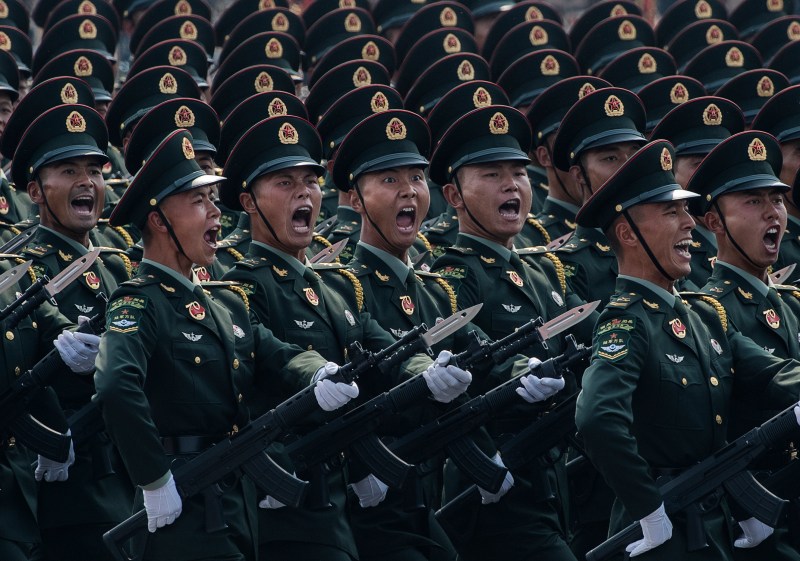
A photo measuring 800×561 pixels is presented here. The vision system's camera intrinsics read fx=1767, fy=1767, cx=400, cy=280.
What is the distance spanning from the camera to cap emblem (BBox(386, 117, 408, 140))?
10.4 m

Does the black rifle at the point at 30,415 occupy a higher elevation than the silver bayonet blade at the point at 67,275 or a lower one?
lower

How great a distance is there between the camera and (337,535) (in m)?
8.98

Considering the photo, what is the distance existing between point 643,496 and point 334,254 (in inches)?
123

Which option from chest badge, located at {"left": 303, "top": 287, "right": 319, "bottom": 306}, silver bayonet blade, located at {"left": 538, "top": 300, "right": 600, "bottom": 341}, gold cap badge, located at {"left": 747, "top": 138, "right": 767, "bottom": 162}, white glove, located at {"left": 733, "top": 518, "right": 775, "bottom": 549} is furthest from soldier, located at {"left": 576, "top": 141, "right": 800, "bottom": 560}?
chest badge, located at {"left": 303, "top": 287, "right": 319, "bottom": 306}

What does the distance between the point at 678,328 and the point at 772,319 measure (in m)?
1.11

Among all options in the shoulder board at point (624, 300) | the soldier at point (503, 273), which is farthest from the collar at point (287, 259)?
the shoulder board at point (624, 300)

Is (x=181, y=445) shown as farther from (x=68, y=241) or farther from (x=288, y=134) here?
(x=68, y=241)

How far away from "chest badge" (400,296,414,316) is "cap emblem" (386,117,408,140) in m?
1.02

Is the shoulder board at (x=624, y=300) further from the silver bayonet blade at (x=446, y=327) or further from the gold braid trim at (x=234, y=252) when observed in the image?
the gold braid trim at (x=234, y=252)

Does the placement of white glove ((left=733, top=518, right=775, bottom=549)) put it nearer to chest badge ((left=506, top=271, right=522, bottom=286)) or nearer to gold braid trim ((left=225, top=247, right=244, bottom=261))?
chest badge ((left=506, top=271, right=522, bottom=286))

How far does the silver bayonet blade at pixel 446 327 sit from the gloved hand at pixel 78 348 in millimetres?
1663

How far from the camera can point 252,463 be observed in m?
8.53

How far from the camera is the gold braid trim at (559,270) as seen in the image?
10.8 meters

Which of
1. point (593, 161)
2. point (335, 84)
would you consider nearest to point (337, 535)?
point (593, 161)
